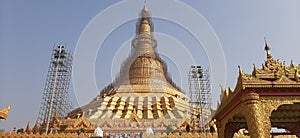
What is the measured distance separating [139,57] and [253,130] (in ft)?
106

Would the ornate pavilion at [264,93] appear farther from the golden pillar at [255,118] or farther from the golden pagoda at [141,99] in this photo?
the golden pagoda at [141,99]

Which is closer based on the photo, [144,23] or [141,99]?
[141,99]

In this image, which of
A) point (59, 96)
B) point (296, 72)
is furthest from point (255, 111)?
point (59, 96)

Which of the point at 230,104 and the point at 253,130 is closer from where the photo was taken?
the point at 253,130

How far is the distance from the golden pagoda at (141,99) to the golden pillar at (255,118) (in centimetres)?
1689

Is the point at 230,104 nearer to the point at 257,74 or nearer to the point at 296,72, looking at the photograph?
the point at 257,74

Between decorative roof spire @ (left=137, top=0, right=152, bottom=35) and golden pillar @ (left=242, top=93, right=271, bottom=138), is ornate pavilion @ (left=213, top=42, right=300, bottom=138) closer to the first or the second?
golden pillar @ (left=242, top=93, right=271, bottom=138)

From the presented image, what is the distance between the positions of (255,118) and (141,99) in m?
25.4

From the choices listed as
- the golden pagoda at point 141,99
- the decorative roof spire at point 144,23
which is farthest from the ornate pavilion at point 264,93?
the decorative roof spire at point 144,23

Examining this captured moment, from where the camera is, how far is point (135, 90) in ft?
109

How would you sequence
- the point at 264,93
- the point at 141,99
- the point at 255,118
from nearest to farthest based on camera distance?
1. the point at 255,118
2. the point at 264,93
3. the point at 141,99

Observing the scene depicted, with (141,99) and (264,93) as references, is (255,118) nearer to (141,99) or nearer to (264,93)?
(264,93)

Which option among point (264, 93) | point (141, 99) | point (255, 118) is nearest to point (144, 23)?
point (141, 99)

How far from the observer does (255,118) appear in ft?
19.5
